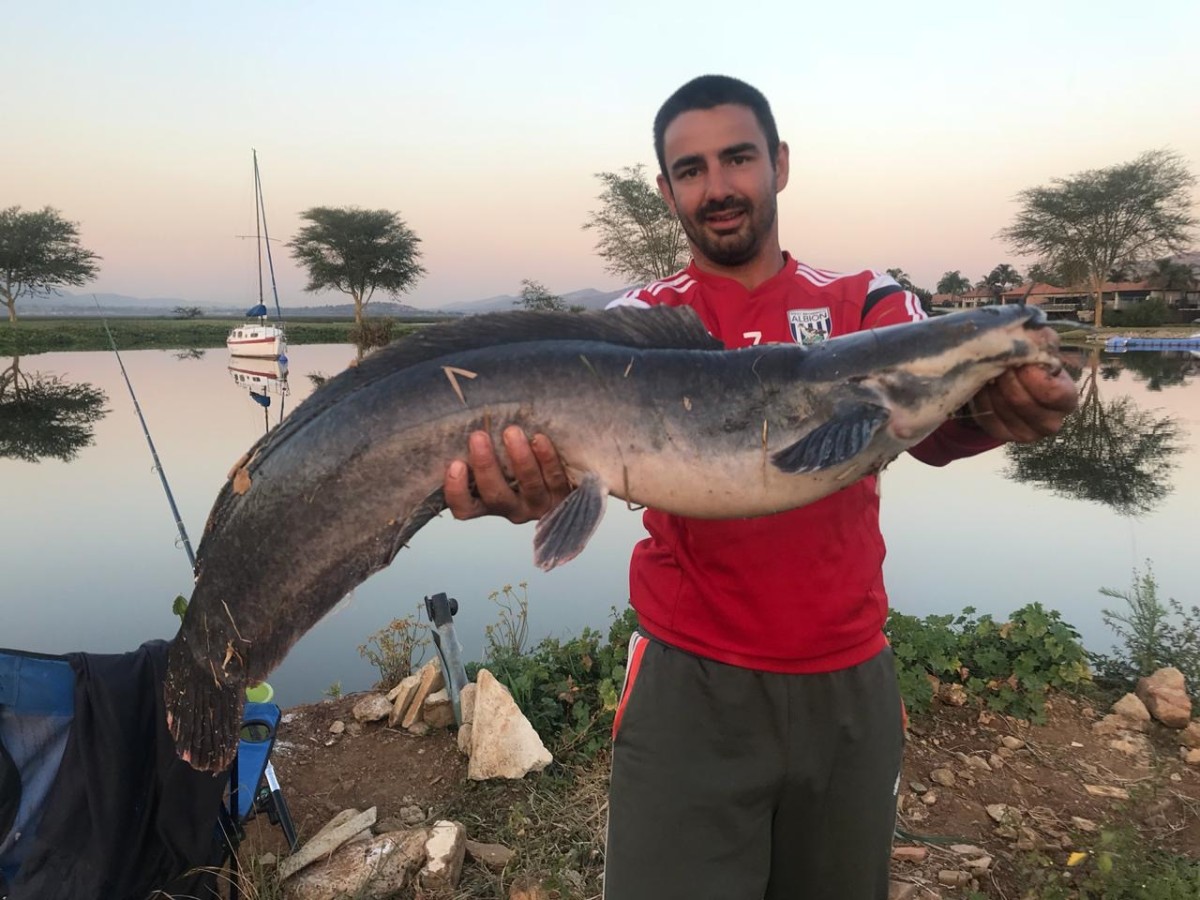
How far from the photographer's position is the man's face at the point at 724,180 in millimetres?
2609

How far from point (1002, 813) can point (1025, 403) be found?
2733 mm

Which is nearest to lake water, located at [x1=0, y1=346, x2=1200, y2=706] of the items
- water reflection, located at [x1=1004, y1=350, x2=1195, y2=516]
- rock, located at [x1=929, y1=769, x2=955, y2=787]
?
water reflection, located at [x1=1004, y1=350, x2=1195, y2=516]

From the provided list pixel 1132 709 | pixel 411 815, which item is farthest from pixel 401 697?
pixel 1132 709

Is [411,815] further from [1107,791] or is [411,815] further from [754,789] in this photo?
[1107,791]

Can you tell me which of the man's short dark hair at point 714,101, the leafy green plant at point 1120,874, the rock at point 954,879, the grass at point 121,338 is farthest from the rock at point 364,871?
the grass at point 121,338

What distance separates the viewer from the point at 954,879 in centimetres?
319

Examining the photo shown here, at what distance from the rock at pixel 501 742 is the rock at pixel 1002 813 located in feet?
7.85

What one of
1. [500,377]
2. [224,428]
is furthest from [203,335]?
[500,377]

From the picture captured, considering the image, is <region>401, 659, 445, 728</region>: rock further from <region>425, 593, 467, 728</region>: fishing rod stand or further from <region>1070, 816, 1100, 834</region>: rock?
<region>1070, 816, 1100, 834</region>: rock

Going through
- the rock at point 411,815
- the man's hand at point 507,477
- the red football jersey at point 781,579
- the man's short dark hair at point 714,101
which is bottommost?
the rock at point 411,815

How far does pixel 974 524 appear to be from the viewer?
10.2 metres

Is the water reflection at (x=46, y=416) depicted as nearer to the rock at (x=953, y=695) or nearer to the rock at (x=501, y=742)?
the rock at (x=501, y=742)

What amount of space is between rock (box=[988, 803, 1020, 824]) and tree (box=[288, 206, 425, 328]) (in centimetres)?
6668

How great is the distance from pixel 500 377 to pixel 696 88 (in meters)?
1.48
